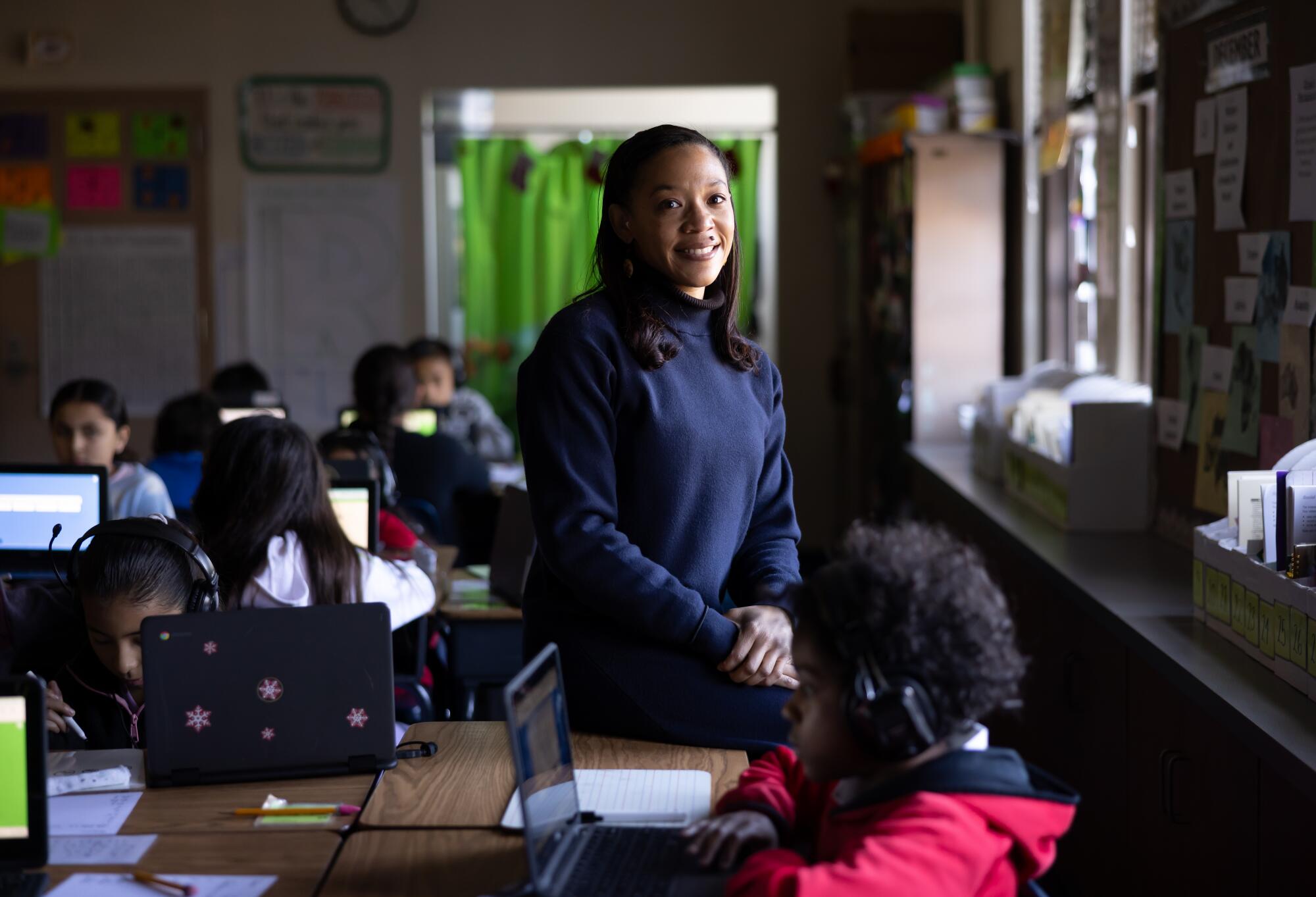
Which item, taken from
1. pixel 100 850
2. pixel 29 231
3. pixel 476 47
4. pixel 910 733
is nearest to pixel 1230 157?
pixel 910 733

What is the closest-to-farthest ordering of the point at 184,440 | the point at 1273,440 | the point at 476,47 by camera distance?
1. the point at 1273,440
2. the point at 184,440
3. the point at 476,47

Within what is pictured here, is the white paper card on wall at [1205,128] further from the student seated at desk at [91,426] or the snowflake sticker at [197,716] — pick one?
the student seated at desk at [91,426]

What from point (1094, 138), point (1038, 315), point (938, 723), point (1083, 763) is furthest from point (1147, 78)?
point (938, 723)

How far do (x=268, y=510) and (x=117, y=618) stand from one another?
587 mm

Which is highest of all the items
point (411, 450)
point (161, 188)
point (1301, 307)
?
point (161, 188)

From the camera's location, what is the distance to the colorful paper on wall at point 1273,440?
7.69 ft

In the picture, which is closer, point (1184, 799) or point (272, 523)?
point (1184, 799)

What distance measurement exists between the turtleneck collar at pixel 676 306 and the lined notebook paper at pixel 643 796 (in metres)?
0.59

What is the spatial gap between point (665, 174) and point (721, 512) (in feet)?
1.49

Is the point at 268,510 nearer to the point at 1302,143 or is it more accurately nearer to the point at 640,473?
the point at 640,473

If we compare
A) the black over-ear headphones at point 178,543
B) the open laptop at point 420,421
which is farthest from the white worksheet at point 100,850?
the open laptop at point 420,421

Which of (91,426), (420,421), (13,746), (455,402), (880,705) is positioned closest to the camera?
(880,705)

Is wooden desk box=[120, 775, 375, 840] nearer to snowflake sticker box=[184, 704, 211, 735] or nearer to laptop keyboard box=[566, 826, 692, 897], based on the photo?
snowflake sticker box=[184, 704, 211, 735]

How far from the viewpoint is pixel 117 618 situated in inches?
74.8
